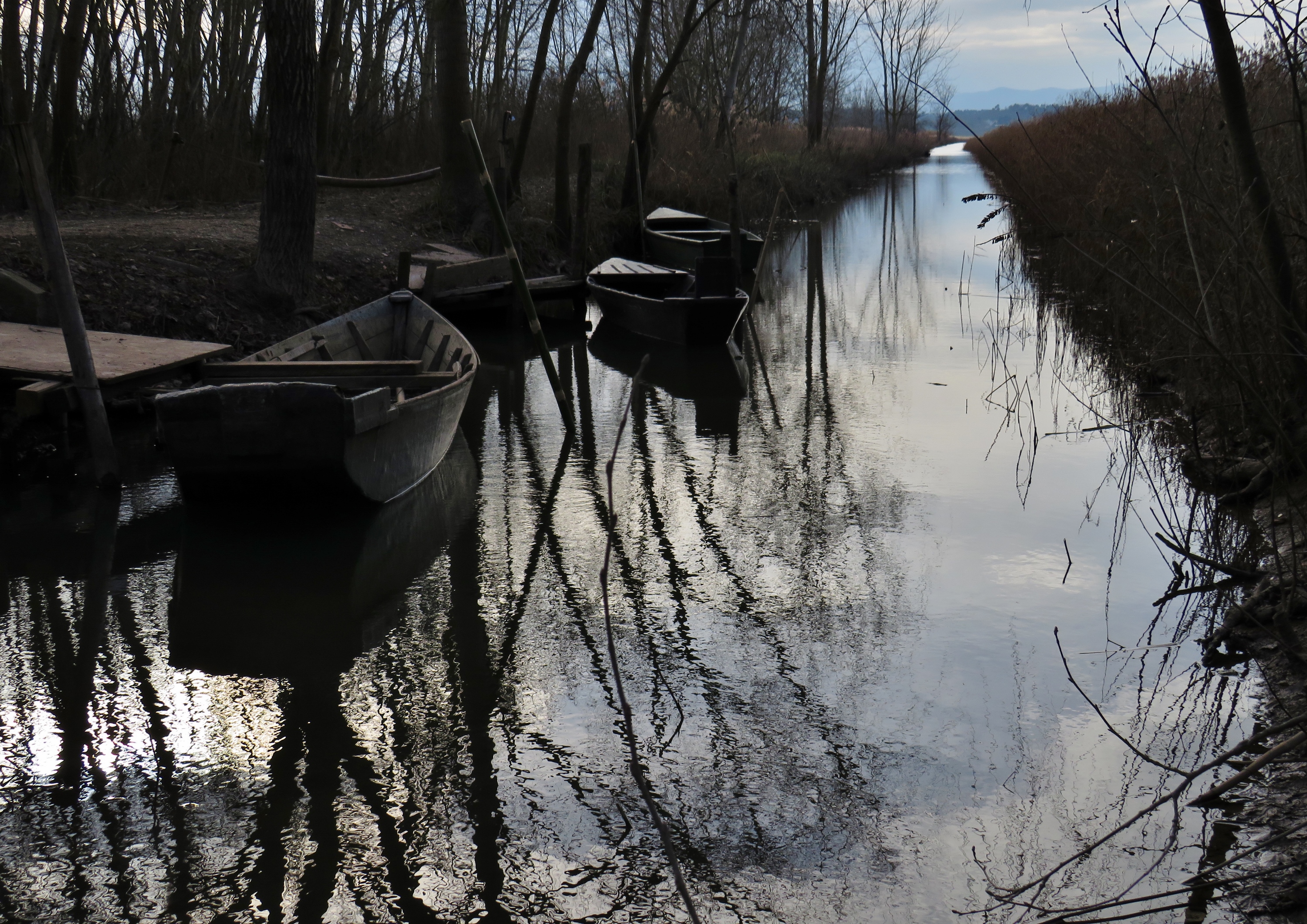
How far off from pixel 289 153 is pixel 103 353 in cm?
342

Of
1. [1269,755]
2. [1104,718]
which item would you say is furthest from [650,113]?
[1269,755]

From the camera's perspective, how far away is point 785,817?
342cm

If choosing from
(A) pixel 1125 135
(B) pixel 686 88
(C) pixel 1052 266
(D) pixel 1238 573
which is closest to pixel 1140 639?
(D) pixel 1238 573

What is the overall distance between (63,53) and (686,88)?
18360 mm

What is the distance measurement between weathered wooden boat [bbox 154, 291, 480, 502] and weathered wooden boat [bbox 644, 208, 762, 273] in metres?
7.78

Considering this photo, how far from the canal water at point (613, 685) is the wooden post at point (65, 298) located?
1.19ft

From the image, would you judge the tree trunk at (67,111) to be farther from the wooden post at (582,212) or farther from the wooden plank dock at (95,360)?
the wooden post at (582,212)

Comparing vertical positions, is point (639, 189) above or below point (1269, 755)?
above

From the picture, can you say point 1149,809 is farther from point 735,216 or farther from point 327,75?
point 327,75

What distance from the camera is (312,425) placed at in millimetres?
5590

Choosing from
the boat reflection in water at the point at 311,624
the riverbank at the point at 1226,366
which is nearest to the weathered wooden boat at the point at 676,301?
the riverbank at the point at 1226,366

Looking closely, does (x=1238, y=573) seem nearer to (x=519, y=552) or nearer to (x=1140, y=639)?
(x=1140, y=639)

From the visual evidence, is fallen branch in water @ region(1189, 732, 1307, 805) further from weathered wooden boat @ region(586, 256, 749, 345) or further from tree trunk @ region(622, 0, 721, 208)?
tree trunk @ region(622, 0, 721, 208)

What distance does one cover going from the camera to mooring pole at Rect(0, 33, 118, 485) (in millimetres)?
6195
